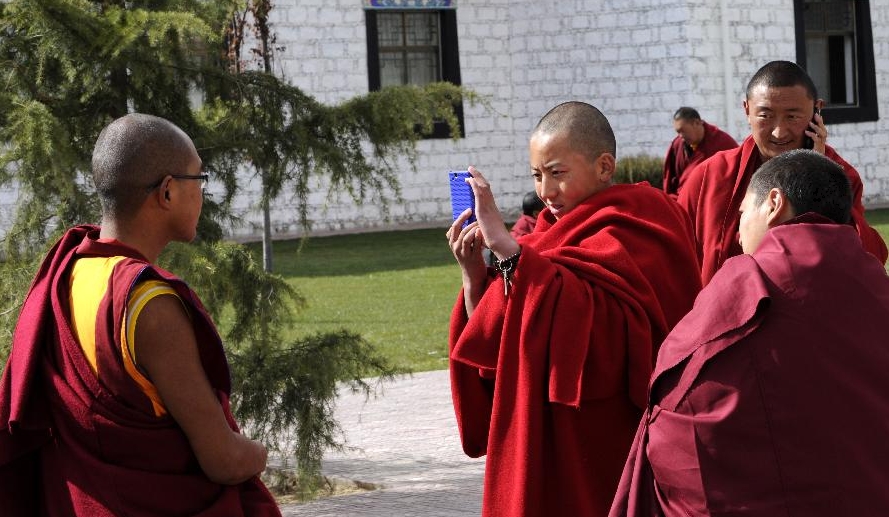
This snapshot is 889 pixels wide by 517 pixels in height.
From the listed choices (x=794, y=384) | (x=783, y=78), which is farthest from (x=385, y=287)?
(x=794, y=384)

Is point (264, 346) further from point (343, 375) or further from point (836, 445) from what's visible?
point (836, 445)

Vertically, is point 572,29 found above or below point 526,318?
above

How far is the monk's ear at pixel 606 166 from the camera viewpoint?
3854 millimetres

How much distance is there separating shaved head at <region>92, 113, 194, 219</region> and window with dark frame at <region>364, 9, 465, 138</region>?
672 inches

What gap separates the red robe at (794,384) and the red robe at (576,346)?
88 cm

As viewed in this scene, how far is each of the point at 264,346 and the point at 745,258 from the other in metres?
3.36

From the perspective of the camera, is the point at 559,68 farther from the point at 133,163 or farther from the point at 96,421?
the point at 96,421

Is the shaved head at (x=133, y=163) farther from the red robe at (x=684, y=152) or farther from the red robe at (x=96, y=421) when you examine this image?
the red robe at (x=684, y=152)

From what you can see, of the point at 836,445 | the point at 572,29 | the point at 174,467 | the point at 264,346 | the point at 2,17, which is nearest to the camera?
the point at 836,445

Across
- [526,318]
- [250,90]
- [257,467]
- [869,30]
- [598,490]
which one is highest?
[869,30]

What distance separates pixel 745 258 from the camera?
274 cm

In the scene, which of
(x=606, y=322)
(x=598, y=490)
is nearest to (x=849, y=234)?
(x=606, y=322)

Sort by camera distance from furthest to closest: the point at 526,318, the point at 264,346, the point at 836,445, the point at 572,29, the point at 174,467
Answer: the point at 572,29, the point at 264,346, the point at 526,318, the point at 174,467, the point at 836,445

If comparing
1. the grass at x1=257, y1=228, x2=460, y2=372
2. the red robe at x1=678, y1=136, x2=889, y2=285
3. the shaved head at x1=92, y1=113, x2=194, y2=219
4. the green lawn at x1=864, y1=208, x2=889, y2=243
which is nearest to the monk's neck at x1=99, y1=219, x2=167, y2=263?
the shaved head at x1=92, y1=113, x2=194, y2=219
